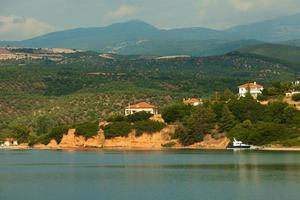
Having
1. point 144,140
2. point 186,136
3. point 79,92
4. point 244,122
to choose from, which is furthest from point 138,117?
point 79,92

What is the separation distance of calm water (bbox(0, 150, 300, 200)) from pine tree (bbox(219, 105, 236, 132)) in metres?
18.6

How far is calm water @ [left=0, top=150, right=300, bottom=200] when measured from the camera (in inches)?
1943

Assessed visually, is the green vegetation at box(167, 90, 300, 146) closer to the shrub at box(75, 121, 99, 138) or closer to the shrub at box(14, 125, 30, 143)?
the shrub at box(75, 121, 99, 138)

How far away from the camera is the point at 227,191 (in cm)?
5047

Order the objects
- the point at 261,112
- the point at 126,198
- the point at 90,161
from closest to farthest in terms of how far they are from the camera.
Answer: the point at 126,198 < the point at 90,161 < the point at 261,112

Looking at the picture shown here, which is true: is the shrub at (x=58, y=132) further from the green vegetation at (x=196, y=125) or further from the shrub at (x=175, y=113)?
the green vegetation at (x=196, y=125)

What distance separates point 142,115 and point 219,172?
52.7 m

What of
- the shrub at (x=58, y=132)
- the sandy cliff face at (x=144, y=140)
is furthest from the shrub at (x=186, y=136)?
the shrub at (x=58, y=132)

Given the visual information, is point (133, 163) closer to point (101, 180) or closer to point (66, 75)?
point (101, 180)

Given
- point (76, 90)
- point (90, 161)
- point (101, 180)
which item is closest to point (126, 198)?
point (101, 180)

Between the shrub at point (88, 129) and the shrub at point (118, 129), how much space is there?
186 centimetres

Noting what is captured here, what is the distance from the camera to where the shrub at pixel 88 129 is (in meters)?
116

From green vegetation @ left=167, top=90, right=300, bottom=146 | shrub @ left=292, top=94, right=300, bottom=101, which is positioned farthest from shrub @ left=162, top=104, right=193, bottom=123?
shrub @ left=292, top=94, right=300, bottom=101

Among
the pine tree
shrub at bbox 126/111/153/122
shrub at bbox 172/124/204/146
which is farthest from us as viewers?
shrub at bbox 126/111/153/122
